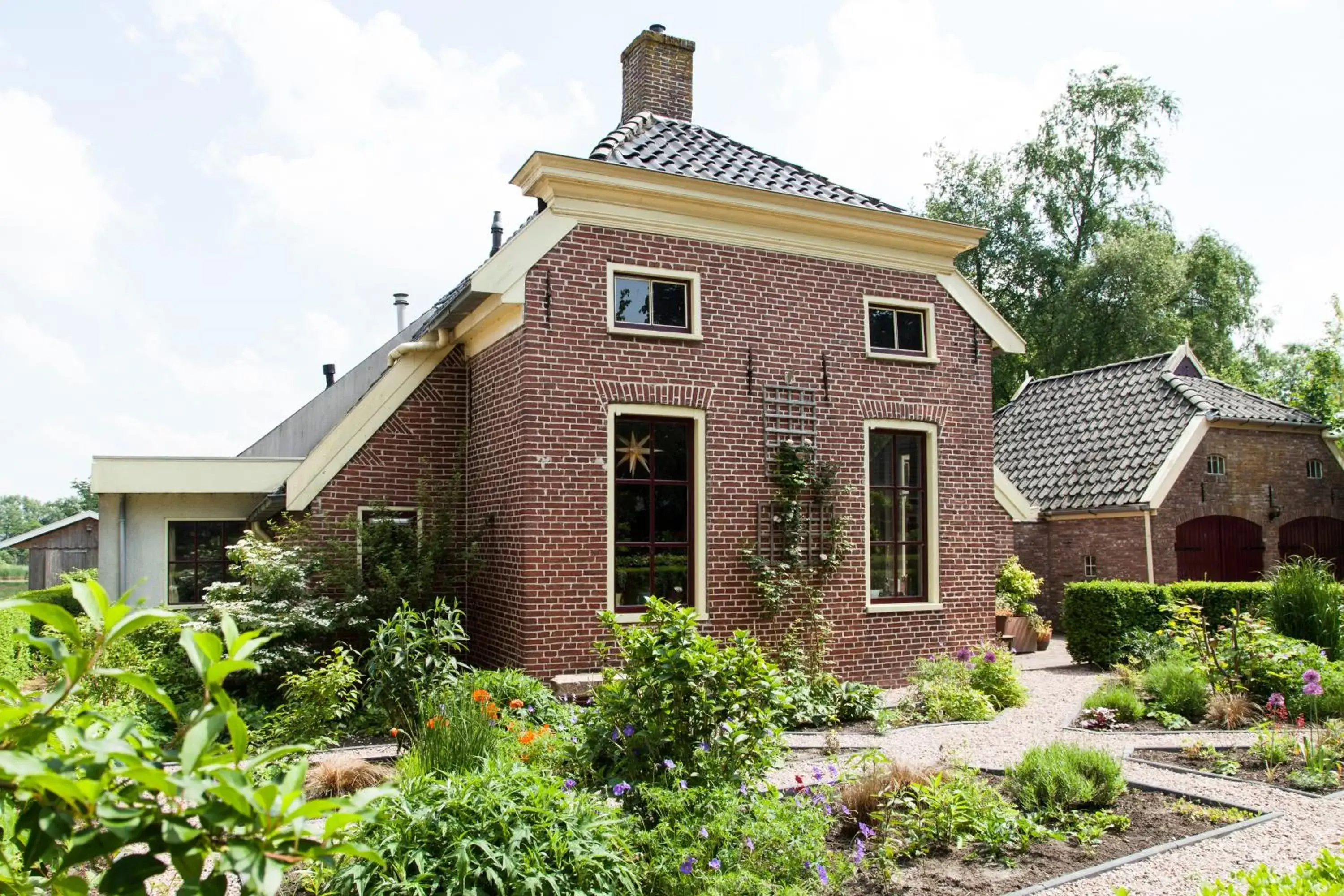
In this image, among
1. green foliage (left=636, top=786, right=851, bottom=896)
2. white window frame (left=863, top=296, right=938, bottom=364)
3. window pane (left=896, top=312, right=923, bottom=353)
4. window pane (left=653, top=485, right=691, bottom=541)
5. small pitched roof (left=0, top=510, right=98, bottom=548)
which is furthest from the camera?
small pitched roof (left=0, top=510, right=98, bottom=548)

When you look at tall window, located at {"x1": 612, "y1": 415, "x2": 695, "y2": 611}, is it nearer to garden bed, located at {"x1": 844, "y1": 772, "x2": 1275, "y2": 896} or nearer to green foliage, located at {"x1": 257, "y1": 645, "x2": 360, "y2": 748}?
green foliage, located at {"x1": 257, "y1": 645, "x2": 360, "y2": 748}

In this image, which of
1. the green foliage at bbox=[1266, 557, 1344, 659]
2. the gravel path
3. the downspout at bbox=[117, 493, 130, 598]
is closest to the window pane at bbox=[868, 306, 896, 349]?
the gravel path

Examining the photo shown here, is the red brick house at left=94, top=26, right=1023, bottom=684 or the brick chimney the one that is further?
the brick chimney

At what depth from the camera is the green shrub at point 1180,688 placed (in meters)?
9.94

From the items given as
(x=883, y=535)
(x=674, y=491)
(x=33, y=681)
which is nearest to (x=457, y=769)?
(x=674, y=491)

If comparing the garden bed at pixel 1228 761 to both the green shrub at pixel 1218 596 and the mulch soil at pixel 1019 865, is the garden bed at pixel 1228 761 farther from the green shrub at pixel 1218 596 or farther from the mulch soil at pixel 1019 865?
the green shrub at pixel 1218 596

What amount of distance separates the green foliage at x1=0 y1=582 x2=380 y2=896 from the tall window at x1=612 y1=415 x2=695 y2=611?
9208 mm

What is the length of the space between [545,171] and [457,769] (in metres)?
6.53

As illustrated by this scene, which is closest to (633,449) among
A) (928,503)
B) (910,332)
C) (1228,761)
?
(928,503)

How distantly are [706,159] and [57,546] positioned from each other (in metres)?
24.3

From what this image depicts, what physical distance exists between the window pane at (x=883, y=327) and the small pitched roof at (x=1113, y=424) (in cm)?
705

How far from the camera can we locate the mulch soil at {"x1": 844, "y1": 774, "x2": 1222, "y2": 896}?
5.20 meters

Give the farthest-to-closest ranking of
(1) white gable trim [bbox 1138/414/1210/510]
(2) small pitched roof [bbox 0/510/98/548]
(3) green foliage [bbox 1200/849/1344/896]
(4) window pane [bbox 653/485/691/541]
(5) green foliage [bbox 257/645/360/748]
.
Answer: (2) small pitched roof [bbox 0/510/98/548] < (1) white gable trim [bbox 1138/414/1210/510] < (4) window pane [bbox 653/485/691/541] < (5) green foliage [bbox 257/645/360/748] < (3) green foliage [bbox 1200/849/1344/896]

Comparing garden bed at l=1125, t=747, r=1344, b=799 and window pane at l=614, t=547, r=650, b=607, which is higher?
window pane at l=614, t=547, r=650, b=607
